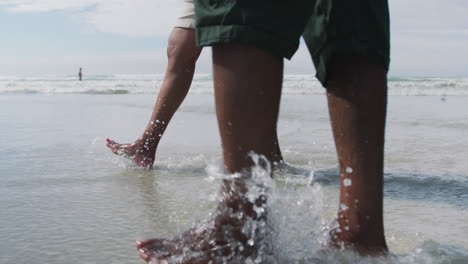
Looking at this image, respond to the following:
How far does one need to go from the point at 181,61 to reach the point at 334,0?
1357mm

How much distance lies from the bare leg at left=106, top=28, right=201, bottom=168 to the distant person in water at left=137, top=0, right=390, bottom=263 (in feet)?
4.09

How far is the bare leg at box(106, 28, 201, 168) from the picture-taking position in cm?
242

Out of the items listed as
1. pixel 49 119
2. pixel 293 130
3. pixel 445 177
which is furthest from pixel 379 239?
pixel 49 119

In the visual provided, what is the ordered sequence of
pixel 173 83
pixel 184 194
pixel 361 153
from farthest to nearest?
pixel 173 83, pixel 184 194, pixel 361 153

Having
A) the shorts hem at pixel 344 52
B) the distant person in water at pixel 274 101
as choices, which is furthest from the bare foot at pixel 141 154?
the shorts hem at pixel 344 52

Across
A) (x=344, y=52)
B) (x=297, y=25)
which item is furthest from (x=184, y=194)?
(x=297, y=25)

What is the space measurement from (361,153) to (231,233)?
0.39m

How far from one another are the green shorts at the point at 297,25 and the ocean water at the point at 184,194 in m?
0.30

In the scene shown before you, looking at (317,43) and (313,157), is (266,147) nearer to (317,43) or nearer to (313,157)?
(317,43)

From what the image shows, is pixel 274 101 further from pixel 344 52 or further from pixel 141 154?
pixel 141 154

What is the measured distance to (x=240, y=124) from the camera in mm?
984

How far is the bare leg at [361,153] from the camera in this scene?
1.18 m

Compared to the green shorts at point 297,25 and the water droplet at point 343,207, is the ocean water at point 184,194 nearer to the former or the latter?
the water droplet at point 343,207

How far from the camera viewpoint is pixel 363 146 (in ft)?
3.90
